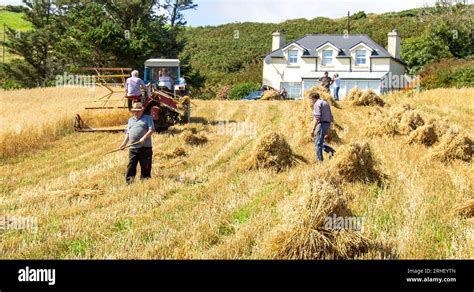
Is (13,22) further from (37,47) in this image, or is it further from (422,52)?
(422,52)

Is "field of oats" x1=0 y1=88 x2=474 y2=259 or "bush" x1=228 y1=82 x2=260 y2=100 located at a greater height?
"bush" x1=228 y1=82 x2=260 y2=100

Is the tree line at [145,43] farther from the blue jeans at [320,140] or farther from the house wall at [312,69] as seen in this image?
the blue jeans at [320,140]

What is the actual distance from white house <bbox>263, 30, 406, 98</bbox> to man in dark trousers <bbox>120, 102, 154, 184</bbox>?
33300 millimetres

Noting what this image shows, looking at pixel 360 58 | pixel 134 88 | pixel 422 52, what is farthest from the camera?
pixel 422 52

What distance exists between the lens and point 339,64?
43.8 metres

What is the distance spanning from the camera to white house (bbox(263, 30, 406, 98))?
1667 inches

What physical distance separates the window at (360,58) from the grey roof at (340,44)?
29.9 inches

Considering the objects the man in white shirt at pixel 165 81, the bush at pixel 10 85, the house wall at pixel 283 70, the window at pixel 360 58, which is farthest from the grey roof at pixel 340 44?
the man in white shirt at pixel 165 81

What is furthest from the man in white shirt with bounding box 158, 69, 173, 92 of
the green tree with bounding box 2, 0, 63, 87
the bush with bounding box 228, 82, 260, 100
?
the green tree with bounding box 2, 0, 63, 87

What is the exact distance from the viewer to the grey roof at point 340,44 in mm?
43406

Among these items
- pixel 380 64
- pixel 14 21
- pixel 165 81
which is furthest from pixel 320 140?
pixel 14 21

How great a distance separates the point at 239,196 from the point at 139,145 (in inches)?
100

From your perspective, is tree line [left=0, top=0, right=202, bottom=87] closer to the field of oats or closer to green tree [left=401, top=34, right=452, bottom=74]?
green tree [left=401, top=34, right=452, bottom=74]

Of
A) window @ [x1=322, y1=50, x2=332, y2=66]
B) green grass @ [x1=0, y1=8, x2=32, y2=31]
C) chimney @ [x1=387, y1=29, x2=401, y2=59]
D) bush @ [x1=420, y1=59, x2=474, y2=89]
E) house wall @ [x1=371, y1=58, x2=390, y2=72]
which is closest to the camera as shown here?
bush @ [x1=420, y1=59, x2=474, y2=89]
